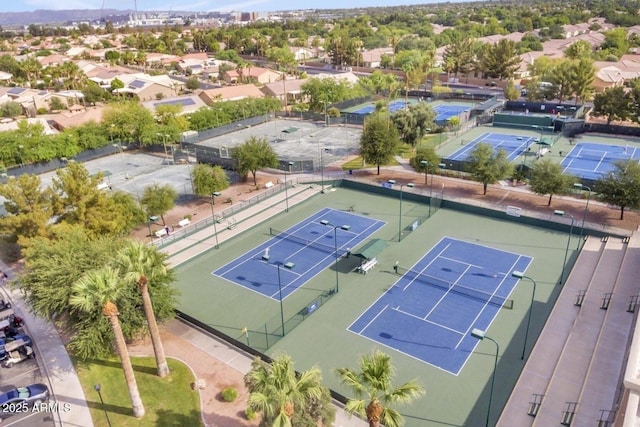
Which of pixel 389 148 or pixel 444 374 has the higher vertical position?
pixel 389 148

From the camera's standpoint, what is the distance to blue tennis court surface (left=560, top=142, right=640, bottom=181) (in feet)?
160

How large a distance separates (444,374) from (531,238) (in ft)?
57.8

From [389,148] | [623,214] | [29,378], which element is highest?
Answer: [389,148]

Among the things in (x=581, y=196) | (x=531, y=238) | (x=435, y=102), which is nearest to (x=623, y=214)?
(x=581, y=196)

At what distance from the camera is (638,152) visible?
53781mm

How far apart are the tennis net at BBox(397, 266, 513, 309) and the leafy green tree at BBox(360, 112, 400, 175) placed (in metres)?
18.0

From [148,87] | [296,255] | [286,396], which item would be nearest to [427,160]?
[296,255]

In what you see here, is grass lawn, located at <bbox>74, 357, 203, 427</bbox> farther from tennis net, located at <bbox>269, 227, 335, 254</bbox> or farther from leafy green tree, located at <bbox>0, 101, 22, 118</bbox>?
leafy green tree, located at <bbox>0, 101, 22, 118</bbox>

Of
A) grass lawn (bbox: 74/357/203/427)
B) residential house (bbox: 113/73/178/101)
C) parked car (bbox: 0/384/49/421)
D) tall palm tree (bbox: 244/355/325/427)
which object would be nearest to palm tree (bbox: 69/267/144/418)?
grass lawn (bbox: 74/357/203/427)

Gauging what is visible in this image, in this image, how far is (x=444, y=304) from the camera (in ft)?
92.9

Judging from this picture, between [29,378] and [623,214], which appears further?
[623,214]

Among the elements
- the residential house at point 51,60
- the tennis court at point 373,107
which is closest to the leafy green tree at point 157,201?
the tennis court at point 373,107

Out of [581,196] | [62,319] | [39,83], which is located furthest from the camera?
[39,83]

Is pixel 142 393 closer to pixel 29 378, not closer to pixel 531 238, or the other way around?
pixel 29 378
